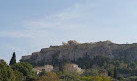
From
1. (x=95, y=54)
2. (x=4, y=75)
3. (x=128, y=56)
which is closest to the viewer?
(x=4, y=75)

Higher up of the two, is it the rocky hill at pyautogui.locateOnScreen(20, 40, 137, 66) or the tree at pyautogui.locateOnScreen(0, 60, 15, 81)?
the rocky hill at pyautogui.locateOnScreen(20, 40, 137, 66)

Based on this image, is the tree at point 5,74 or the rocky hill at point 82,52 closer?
the tree at point 5,74

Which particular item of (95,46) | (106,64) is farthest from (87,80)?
(95,46)

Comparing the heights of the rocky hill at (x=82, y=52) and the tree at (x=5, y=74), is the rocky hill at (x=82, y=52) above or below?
above

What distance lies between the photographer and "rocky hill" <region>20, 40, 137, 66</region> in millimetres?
63463

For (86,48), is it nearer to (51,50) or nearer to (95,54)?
(95,54)

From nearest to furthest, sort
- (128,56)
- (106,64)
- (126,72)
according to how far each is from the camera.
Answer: (126,72), (106,64), (128,56)

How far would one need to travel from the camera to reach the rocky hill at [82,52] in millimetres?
63463

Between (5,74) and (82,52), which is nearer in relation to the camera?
(5,74)

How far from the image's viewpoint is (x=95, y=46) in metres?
68.7

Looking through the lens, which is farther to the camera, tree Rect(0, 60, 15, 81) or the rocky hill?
the rocky hill

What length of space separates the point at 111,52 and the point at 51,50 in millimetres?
21828

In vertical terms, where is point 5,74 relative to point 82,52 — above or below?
below

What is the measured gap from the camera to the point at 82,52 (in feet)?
228
